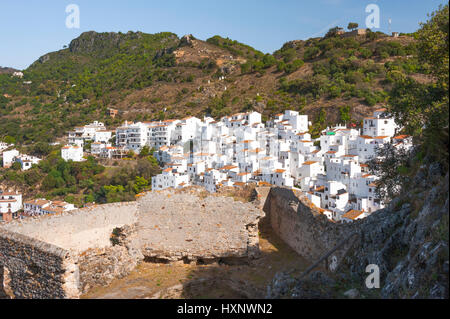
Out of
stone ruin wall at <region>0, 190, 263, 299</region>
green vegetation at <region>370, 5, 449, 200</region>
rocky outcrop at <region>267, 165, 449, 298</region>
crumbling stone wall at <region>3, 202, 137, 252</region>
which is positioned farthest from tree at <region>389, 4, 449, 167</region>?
crumbling stone wall at <region>3, 202, 137, 252</region>

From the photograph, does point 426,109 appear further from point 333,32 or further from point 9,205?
point 333,32

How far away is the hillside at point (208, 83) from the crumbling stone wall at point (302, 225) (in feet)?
137

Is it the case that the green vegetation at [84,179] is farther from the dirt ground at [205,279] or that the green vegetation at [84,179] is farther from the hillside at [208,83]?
the dirt ground at [205,279]

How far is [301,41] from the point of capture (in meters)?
104

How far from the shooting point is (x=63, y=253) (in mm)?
7371

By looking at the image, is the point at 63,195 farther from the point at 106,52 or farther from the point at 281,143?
the point at 106,52

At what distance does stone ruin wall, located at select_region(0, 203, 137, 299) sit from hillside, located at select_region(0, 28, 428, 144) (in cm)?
4568

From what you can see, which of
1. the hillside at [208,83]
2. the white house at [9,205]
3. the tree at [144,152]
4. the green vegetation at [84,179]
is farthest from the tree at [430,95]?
the tree at [144,152]

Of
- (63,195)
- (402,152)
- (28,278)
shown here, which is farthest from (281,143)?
(28,278)

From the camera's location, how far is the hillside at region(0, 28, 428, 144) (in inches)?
2564

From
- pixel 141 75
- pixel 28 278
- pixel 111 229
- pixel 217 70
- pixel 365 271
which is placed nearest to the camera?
pixel 365 271

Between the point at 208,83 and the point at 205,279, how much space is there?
84.0 metres
